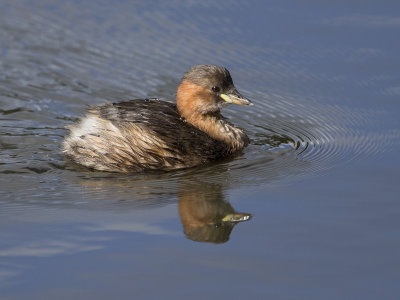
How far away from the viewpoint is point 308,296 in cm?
504

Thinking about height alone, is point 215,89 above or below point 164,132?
above

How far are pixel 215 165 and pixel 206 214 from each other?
1354mm

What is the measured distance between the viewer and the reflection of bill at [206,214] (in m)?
6.03

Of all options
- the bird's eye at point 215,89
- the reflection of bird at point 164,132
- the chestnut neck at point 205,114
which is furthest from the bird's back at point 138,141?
the bird's eye at point 215,89

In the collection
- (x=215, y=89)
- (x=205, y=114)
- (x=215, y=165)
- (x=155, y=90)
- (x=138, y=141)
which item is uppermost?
(x=155, y=90)

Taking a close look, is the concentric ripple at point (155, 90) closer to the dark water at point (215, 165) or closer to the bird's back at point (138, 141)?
the dark water at point (215, 165)

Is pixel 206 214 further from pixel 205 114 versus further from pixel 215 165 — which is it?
pixel 205 114

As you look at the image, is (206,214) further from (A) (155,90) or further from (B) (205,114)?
(A) (155,90)

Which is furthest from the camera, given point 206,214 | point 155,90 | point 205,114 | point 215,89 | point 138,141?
point 155,90

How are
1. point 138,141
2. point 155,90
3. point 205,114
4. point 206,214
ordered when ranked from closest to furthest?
point 206,214 < point 138,141 < point 205,114 < point 155,90

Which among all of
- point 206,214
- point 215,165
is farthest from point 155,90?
point 206,214

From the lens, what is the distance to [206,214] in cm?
650

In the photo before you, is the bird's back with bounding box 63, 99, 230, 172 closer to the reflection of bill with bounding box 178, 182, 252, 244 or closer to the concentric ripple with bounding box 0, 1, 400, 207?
the concentric ripple with bounding box 0, 1, 400, 207

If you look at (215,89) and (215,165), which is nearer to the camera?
(215,165)
